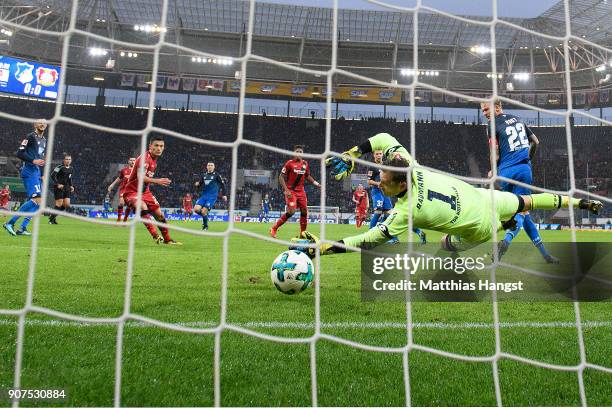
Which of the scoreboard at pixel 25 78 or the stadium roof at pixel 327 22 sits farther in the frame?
the stadium roof at pixel 327 22

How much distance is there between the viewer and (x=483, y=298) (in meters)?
3.74

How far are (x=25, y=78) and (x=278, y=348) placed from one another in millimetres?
21461

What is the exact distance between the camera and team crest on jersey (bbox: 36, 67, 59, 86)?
19062 millimetres

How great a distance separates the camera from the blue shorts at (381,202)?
941 cm

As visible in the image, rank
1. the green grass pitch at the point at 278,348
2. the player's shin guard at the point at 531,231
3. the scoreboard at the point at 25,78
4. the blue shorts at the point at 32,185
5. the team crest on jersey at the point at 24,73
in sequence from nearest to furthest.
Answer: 1. the green grass pitch at the point at 278,348
2. the player's shin guard at the point at 531,231
3. the blue shorts at the point at 32,185
4. the scoreboard at the point at 25,78
5. the team crest on jersey at the point at 24,73

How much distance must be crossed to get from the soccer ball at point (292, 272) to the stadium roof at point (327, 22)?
19.4 meters

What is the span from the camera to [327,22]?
21469mm

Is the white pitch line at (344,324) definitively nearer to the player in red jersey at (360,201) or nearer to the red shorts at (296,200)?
the red shorts at (296,200)

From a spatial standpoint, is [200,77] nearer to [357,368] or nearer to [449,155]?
[449,155]

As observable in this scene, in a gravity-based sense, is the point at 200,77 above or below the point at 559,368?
above

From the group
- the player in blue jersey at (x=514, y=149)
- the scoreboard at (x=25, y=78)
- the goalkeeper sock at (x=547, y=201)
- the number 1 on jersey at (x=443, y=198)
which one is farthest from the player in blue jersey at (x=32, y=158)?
the scoreboard at (x=25, y=78)

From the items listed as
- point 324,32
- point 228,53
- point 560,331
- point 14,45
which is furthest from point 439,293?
point 14,45

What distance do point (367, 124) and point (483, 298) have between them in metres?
26.9

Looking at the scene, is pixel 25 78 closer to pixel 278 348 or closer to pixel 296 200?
pixel 296 200
